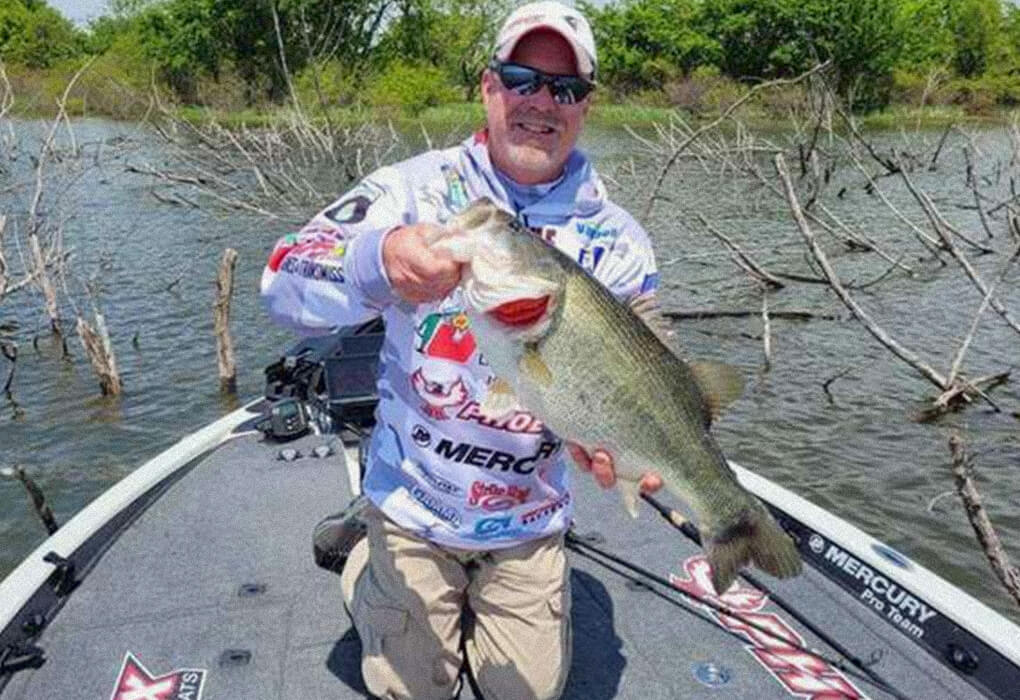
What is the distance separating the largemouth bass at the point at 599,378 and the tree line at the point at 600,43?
1170 inches

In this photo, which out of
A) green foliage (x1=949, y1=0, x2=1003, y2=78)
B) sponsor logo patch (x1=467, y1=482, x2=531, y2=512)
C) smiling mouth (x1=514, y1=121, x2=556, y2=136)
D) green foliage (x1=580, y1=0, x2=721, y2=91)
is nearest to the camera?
smiling mouth (x1=514, y1=121, x2=556, y2=136)

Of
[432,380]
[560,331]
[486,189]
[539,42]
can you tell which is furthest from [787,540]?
[539,42]

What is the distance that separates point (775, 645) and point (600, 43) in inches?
3042

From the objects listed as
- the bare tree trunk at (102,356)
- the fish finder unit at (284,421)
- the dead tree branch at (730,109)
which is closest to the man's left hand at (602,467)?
the fish finder unit at (284,421)

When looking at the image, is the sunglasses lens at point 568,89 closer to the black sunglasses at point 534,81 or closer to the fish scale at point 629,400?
the black sunglasses at point 534,81

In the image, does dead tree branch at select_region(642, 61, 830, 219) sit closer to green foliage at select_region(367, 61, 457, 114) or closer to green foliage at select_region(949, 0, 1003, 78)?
green foliage at select_region(367, 61, 457, 114)

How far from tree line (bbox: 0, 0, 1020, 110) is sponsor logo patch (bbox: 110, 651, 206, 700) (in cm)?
2866

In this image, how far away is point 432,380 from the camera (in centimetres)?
322

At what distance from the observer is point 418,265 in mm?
2414

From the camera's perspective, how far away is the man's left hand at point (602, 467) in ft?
9.23

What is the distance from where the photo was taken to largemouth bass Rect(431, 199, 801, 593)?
7.83 feet

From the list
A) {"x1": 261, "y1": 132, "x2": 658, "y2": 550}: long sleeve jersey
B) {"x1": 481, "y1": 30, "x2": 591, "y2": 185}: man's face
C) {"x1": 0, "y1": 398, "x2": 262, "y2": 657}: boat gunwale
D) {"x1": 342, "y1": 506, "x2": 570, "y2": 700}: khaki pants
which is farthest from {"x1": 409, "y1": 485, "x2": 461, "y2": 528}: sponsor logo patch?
{"x1": 0, "y1": 398, "x2": 262, "y2": 657}: boat gunwale

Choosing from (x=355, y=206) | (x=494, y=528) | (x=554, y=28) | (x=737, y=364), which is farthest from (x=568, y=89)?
(x=737, y=364)

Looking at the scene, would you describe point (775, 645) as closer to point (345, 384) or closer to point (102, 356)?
point (345, 384)
